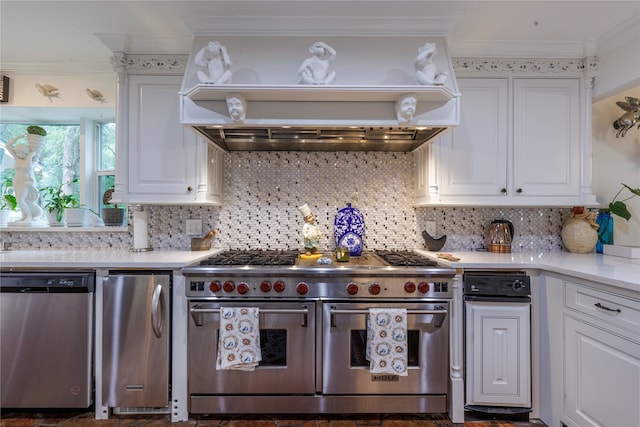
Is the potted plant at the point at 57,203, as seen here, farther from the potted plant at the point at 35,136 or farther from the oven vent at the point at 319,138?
the oven vent at the point at 319,138

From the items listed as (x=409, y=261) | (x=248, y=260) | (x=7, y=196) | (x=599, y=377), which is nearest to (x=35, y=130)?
(x=7, y=196)

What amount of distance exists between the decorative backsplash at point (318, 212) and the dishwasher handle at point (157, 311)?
70 cm

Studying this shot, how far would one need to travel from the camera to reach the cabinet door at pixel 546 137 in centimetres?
214

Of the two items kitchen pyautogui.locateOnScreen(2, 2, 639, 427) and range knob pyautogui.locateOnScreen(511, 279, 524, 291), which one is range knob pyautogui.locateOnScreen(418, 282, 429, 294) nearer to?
range knob pyautogui.locateOnScreen(511, 279, 524, 291)

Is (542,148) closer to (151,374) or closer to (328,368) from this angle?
(328,368)

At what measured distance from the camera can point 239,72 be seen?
1.83 meters

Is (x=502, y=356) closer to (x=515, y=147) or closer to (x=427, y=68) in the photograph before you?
(x=515, y=147)

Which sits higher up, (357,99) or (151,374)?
(357,99)

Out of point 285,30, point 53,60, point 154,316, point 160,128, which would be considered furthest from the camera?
point 53,60

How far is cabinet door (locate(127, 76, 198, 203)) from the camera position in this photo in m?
2.12

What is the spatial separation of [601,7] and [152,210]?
327 centimetres

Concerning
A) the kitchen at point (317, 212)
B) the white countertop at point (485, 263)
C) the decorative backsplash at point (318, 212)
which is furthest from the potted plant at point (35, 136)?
the white countertop at point (485, 263)

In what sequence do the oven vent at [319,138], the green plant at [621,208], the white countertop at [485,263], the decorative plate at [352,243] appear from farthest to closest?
the decorative plate at [352,243], the green plant at [621,208], the oven vent at [319,138], the white countertop at [485,263]

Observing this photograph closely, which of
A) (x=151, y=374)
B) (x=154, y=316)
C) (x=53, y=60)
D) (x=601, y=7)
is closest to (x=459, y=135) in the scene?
(x=601, y=7)
